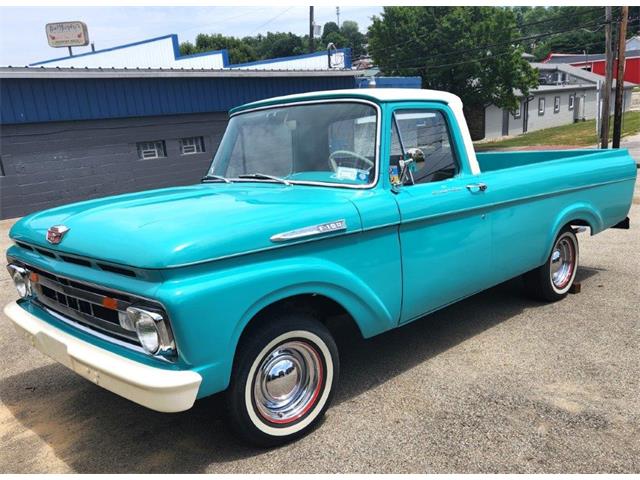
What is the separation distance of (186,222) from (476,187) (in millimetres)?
2228

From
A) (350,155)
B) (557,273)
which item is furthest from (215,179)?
(557,273)

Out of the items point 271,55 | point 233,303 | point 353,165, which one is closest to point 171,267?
point 233,303

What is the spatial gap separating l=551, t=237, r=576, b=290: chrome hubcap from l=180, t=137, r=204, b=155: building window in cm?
1211

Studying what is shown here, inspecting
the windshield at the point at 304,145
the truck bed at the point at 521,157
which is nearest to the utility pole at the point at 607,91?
the truck bed at the point at 521,157

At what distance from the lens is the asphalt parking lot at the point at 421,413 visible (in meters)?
2.83

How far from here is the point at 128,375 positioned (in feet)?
8.13

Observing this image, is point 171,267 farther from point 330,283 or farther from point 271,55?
point 271,55

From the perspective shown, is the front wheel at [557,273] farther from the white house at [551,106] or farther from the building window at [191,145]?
the white house at [551,106]

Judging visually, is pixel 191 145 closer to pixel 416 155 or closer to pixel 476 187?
A: pixel 476 187

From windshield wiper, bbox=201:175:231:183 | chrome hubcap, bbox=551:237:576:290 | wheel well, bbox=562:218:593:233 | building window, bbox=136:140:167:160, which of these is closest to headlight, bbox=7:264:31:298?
windshield wiper, bbox=201:175:231:183

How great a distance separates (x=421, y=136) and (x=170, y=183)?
40.7 ft

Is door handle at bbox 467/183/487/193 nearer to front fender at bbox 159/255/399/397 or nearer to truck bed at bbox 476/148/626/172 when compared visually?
front fender at bbox 159/255/399/397

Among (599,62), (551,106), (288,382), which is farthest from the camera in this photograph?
(599,62)

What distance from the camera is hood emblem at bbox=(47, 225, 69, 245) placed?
2.88 meters
